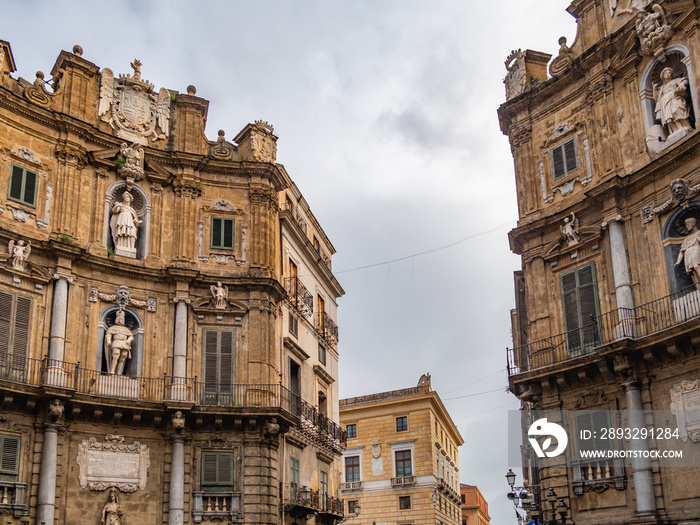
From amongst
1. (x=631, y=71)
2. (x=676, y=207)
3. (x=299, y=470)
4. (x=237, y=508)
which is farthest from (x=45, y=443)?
(x=631, y=71)

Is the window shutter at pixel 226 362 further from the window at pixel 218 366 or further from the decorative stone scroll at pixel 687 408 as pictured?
the decorative stone scroll at pixel 687 408

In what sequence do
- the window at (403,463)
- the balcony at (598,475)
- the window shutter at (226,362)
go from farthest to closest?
the window at (403,463) < the window shutter at (226,362) < the balcony at (598,475)

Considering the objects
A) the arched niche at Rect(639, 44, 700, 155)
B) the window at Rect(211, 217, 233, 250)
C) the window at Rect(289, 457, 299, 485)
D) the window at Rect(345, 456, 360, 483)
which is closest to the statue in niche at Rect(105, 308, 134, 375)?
the window at Rect(211, 217, 233, 250)

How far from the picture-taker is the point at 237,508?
951 inches

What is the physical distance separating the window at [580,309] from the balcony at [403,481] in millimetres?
29170

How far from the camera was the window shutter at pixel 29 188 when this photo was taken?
2383 centimetres

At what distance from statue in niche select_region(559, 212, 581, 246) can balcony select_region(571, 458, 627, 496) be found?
6.18 meters

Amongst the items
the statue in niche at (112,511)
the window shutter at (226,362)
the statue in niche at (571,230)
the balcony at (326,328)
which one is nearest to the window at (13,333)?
the statue in niche at (112,511)

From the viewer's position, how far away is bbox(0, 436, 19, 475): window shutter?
834 inches

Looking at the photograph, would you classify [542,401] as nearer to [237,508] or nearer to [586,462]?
[586,462]

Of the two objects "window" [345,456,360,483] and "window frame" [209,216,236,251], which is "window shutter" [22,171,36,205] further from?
"window" [345,456,360,483]

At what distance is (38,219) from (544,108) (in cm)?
1610

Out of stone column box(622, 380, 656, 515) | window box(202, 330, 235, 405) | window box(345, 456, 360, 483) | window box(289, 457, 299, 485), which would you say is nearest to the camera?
stone column box(622, 380, 656, 515)

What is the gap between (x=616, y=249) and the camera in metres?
21.5
